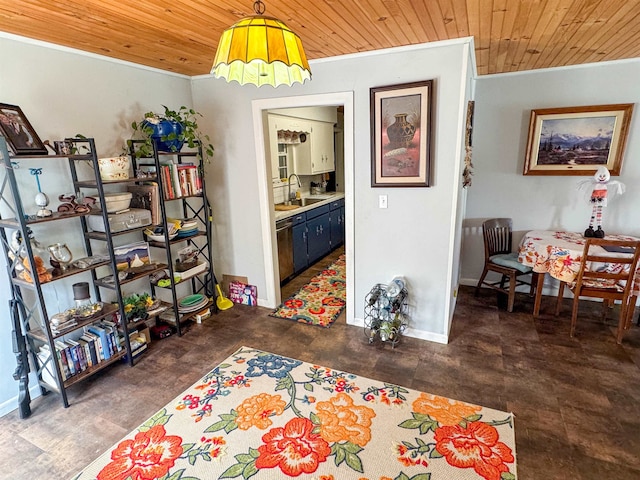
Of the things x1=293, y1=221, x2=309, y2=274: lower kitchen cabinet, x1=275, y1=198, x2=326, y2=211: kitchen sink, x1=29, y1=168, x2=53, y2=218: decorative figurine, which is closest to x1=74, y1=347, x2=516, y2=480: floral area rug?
x1=29, y1=168, x2=53, y2=218: decorative figurine

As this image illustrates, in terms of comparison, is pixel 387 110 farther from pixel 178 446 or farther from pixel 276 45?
pixel 178 446

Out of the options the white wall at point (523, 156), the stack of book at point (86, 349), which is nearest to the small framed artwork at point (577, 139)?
the white wall at point (523, 156)

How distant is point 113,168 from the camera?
2561 mm

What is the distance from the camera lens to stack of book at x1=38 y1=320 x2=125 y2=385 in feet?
7.73

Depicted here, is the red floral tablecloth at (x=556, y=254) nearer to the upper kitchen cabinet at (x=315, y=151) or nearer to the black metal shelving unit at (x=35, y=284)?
the upper kitchen cabinet at (x=315, y=151)

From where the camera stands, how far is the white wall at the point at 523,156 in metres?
3.31

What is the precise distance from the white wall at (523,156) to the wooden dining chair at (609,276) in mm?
776

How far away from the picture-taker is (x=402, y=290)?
2871 millimetres

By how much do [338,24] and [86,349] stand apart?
281 cm

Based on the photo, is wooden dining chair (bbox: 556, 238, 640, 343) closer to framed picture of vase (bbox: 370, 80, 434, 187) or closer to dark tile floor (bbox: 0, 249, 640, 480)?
dark tile floor (bbox: 0, 249, 640, 480)

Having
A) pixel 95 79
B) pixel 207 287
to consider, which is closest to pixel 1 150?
pixel 95 79

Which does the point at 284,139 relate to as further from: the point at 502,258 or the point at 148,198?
the point at 502,258

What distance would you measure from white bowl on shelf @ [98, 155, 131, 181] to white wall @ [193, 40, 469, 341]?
104 centimetres

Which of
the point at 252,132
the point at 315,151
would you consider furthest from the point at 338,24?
the point at 315,151
